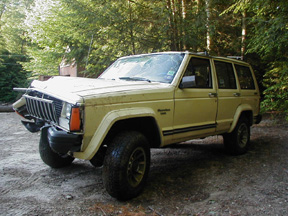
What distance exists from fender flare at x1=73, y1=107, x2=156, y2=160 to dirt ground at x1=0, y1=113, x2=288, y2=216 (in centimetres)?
64

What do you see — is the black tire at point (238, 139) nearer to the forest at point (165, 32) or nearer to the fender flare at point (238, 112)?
the fender flare at point (238, 112)

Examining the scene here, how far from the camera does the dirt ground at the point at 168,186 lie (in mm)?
3087

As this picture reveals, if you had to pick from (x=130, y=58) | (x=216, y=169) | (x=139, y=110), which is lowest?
(x=216, y=169)

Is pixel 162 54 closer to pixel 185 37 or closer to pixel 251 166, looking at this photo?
pixel 251 166

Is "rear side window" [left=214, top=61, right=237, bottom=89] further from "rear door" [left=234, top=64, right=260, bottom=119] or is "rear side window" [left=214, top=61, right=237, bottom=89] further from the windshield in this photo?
the windshield

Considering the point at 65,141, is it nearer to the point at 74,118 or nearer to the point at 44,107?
the point at 74,118

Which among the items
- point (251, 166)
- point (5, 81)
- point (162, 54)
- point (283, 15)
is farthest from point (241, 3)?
point (5, 81)

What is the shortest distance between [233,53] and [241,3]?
4726mm

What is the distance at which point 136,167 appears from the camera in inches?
134

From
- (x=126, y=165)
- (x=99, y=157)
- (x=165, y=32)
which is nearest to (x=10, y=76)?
(x=165, y=32)

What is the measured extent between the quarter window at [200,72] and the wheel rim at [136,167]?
1545 mm

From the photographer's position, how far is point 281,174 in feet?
13.9

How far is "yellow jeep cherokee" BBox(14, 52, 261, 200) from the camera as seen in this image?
3.01 m

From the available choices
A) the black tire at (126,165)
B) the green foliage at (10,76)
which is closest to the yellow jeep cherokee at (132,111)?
the black tire at (126,165)
